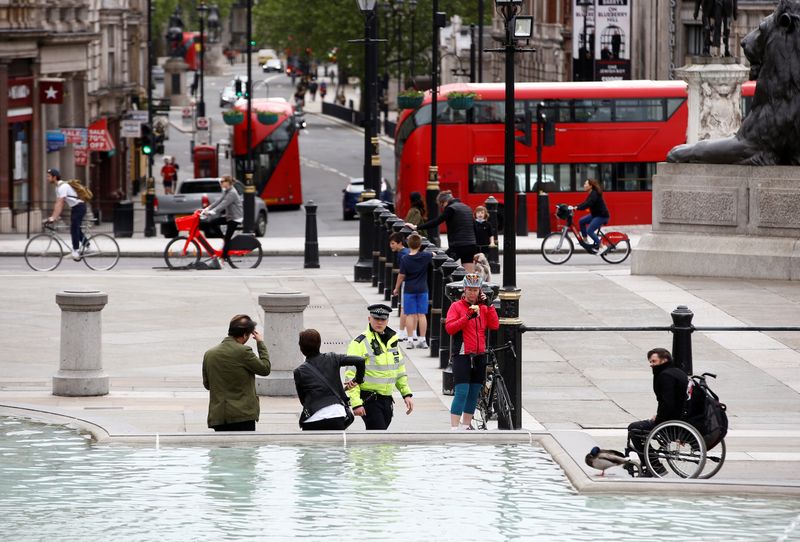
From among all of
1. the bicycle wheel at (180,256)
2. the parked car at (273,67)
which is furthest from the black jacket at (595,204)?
the parked car at (273,67)

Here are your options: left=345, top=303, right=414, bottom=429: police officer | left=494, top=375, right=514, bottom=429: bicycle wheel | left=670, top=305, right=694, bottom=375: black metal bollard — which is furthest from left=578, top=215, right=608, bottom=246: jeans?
left=345, top=303, right=414, bottom=429: police officer

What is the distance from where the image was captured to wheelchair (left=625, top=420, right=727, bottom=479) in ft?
43.4

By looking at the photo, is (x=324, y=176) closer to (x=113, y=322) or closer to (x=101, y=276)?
(x=101, y=276)

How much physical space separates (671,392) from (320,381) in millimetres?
2828

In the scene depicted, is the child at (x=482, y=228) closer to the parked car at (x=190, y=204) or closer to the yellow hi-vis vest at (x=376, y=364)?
the yellow hi-vis vest at (x=376, y=364)

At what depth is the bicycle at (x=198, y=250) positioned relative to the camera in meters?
30.7

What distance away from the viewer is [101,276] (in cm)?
2939

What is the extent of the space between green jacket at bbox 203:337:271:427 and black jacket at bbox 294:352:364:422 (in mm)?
361

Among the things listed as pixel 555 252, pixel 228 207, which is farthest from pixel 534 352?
pixel 555 252

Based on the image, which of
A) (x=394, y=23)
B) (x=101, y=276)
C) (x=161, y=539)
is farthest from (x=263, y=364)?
(x=394, y=23)

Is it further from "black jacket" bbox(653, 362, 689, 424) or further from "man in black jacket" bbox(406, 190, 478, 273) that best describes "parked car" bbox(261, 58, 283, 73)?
"black jacket" bbox(653, 362, 689, 424)

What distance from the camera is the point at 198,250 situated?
30.9 metres

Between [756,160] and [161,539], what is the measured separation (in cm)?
1715

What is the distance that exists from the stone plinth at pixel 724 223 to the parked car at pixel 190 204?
19.2 metres
